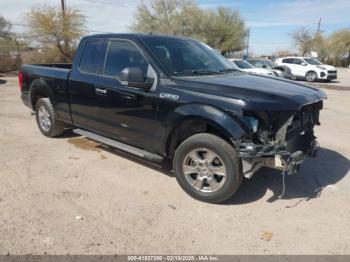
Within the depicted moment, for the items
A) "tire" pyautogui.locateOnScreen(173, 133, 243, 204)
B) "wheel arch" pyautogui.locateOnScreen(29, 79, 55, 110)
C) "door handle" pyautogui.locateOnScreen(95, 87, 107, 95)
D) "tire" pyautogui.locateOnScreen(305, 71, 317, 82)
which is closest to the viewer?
"tire" pyautogui.locateOnScreen(173, 133, 243, 204)

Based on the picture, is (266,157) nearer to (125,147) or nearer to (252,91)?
(252,91)

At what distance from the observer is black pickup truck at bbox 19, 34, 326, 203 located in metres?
3.56

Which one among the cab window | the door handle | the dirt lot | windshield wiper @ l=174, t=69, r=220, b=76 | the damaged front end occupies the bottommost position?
the dirt lot

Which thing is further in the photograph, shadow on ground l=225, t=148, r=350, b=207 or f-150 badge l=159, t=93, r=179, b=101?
shadow on ground l=225, t=148, r=350, b=207

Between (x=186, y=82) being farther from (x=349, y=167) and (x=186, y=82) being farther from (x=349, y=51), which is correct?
(x=349, y=51)

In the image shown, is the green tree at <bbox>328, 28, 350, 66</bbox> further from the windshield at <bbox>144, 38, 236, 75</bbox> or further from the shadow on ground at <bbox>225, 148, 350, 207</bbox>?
the windshield at <bbox>144, 38, 236, 75</bbox>

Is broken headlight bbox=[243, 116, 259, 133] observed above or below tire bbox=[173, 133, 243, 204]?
above

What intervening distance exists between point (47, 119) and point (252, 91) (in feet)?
14.0

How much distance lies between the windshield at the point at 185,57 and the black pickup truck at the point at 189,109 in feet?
0.06

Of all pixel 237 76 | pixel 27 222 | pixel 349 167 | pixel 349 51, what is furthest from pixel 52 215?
pixel 349 51

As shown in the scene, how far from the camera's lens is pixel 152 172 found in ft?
15.9

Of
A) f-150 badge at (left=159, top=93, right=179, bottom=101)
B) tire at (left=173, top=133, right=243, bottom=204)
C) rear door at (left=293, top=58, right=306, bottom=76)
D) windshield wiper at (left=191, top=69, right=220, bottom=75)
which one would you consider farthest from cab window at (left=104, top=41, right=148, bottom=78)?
rear door at (left=293, top=58, right=306, bottom=76)

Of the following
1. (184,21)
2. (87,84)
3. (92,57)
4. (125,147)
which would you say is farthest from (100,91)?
(184,21)

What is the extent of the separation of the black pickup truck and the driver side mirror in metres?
0.01
